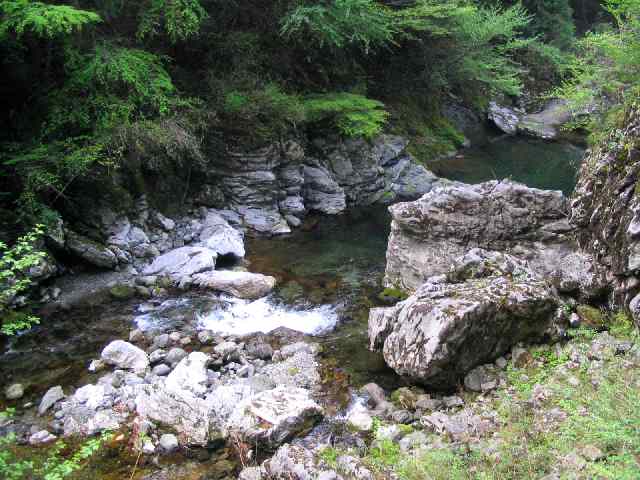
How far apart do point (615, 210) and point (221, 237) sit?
8.31 metres

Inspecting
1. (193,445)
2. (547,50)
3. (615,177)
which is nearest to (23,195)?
(193,445)

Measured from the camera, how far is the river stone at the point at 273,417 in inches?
246

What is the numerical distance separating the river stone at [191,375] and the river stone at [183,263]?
10.6ft

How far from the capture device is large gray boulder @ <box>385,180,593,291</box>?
10.2m

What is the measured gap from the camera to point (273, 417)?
6.44m

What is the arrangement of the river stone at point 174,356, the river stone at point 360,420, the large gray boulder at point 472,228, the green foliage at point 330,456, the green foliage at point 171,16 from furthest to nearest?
the green foliage at point 171,16, the large gray boulder at point 472,228, the river stone at point 174,356, the river stone at point 360,420, the green foliage at point 330,456

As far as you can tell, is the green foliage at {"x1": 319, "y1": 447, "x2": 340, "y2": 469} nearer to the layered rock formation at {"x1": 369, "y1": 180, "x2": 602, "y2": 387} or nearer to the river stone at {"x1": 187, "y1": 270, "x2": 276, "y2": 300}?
the layered rock formation at {"x1": 369, "y1": 180, "x2": 602, "y2": 387}

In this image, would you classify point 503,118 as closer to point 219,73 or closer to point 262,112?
point 262,112

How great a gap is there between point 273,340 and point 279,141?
7.74 meters

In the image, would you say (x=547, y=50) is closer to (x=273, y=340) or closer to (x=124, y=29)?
(x=124, y=29)

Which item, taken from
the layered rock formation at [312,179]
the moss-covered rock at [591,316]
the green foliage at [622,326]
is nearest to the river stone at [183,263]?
the layered rock formation at [312,179]

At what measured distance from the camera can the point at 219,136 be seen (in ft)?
47.8

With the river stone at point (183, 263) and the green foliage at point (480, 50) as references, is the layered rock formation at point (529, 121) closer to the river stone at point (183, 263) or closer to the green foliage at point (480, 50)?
the green foliage at point (480, 50)

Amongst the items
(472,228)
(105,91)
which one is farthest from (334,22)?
(472,228)
